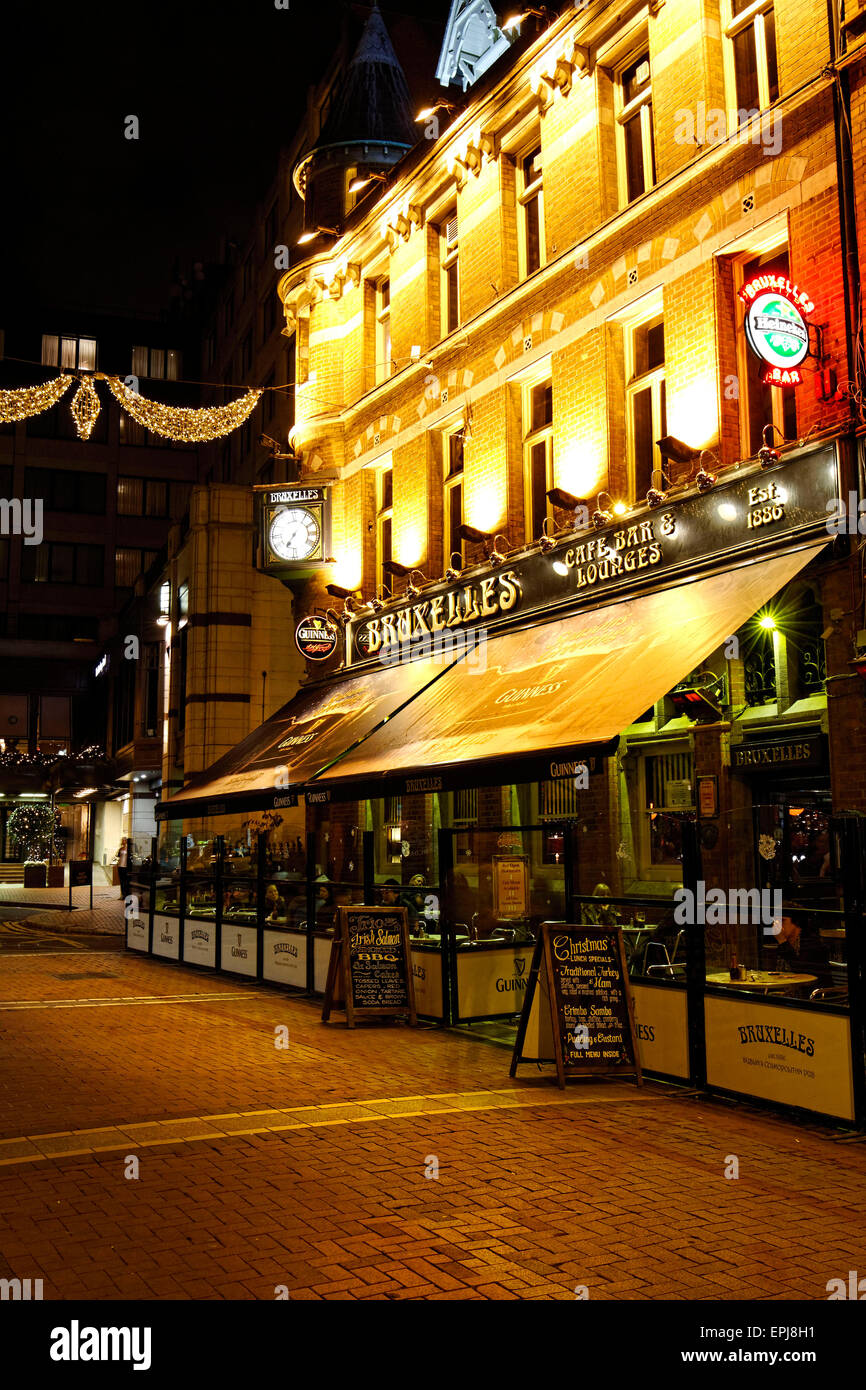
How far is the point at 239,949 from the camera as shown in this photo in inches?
650

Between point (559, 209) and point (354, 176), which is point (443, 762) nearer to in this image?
point (559, 209)

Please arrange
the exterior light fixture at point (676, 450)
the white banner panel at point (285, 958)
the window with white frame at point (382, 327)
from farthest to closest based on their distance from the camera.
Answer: the window with white frame at point (382, 327)
the white banner panel at point (285, 958)
the exterior light fixture at point (676, 450)

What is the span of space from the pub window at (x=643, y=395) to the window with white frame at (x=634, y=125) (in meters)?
1.58

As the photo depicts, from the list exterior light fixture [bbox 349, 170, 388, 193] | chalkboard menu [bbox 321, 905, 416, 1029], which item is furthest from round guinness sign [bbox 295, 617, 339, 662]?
chalkboard menu [bbox 321, 905, 416, 1029]

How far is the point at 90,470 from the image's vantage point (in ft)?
184

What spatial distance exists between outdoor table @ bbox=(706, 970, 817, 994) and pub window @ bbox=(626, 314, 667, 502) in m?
6.50

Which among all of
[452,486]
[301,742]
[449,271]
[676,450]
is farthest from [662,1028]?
[449,271]

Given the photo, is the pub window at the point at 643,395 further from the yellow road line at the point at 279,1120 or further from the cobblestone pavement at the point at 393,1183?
the yellow road line at the point at 279,1120

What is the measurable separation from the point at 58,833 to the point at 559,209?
37.5 m

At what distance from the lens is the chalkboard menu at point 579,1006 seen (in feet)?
29.5

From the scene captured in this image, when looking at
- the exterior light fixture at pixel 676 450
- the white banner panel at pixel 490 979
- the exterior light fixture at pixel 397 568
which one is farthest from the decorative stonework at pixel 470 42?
the white banner panel at pixel 490 979

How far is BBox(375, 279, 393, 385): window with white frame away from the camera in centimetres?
2010

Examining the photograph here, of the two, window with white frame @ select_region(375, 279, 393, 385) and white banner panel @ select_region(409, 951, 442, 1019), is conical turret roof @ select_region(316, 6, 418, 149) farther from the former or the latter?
white banner panel @ select_region(409, 951, 442, 1019)

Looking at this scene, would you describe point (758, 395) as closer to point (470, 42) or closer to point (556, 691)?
point (556, 691)
